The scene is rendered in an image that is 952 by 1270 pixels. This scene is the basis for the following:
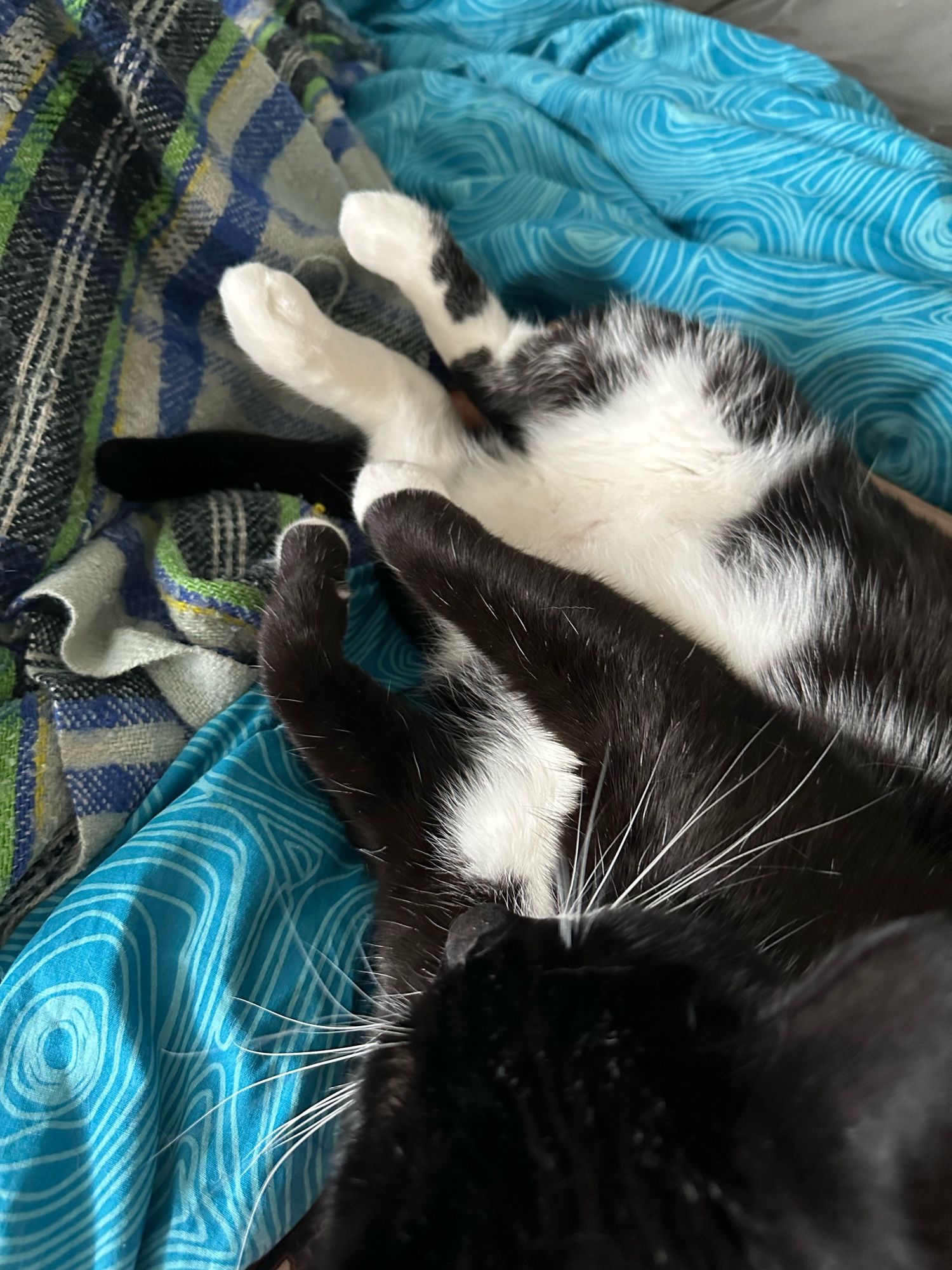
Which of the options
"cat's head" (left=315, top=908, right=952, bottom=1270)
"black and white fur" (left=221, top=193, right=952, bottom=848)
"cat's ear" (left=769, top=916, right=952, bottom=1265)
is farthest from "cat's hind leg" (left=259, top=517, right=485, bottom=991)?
"cat's ear" (left=769, top=916, right=952, bottom=1265)

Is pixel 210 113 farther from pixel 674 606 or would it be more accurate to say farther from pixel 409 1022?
pixel 409 1022

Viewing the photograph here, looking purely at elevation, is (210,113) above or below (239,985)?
above

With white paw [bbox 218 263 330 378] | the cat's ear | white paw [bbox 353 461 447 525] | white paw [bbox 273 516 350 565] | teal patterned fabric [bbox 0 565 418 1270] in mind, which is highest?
white paw [bbox 218 263 330 378]

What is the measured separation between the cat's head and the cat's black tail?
622mm

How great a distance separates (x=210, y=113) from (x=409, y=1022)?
1.08 metres

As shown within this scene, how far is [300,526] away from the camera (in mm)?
903

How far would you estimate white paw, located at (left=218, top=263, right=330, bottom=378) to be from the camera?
0.95 m

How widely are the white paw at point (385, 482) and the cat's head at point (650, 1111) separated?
53 centimetres

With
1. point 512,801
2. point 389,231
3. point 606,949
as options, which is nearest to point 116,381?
point 389,231

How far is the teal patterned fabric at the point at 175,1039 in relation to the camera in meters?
0.62

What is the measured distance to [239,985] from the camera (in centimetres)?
71

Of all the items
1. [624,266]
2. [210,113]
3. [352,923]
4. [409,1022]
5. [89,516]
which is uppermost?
[210,113]

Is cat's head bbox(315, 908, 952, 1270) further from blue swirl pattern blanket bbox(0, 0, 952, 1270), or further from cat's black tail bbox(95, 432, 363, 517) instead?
cat's black tail bbox(95, 432, 363, 517)

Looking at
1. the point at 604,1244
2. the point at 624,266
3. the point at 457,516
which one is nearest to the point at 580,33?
the point at 624,266
